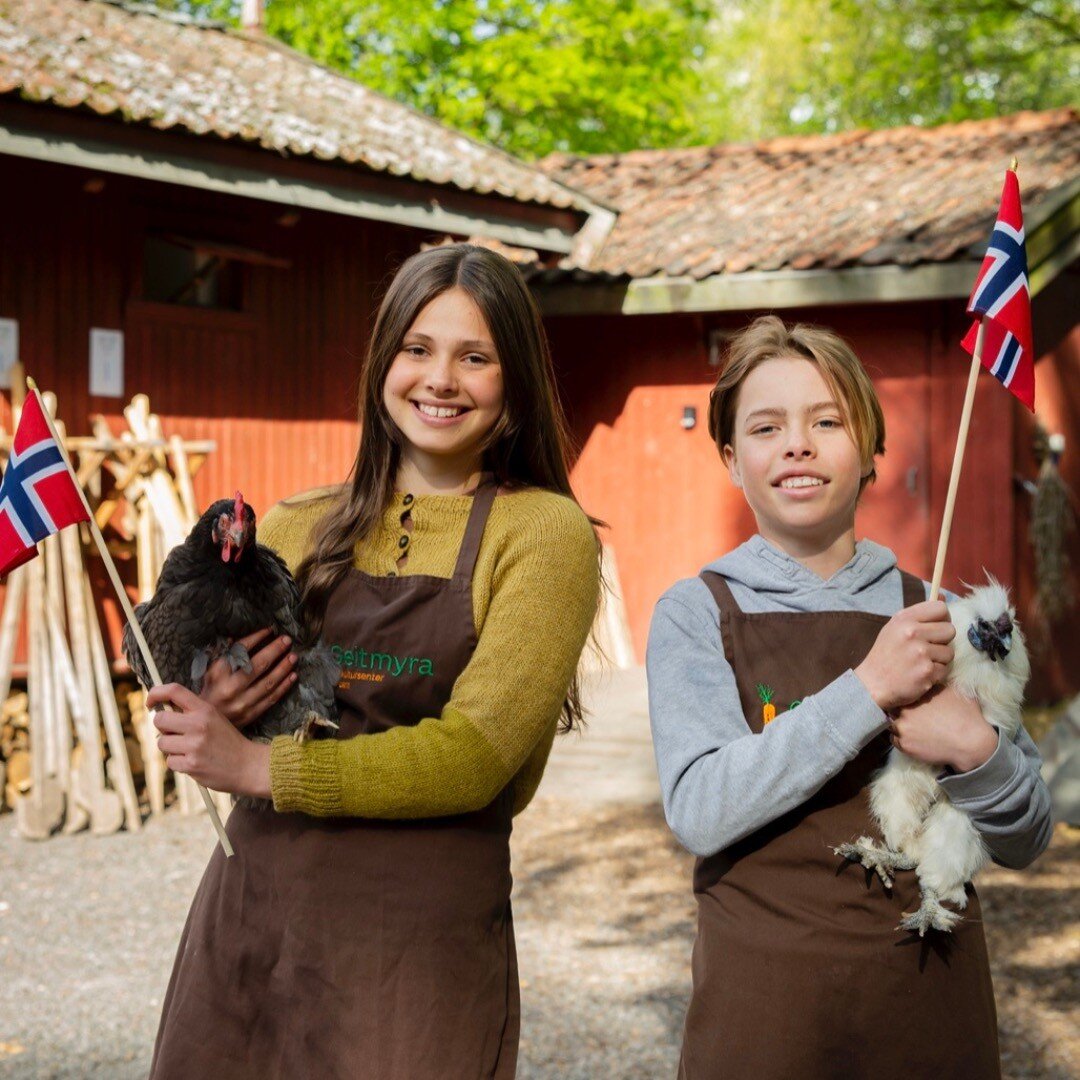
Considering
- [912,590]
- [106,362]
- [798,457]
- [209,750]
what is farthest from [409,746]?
[106,362]

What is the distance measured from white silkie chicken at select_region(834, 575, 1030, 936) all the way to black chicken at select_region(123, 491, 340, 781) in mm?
929

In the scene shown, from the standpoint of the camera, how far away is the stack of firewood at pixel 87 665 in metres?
7.11

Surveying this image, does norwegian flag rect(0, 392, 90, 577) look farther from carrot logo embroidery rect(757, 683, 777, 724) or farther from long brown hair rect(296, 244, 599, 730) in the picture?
carrot logo embroidery rect(757, 683, 777, 724)

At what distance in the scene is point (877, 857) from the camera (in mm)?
1972

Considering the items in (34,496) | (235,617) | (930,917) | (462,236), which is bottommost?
(930,917)

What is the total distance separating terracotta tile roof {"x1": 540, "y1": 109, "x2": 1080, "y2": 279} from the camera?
33.9ft

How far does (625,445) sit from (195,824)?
648 centimetres

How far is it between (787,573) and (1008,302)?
0.58 metres

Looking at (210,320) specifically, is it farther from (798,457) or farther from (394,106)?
(798,457)

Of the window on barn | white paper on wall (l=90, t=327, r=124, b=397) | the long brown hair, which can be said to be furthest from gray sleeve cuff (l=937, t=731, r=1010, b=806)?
the window on barn

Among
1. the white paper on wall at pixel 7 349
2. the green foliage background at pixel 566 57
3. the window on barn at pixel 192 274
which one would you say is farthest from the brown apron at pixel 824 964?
the green foliage background at pixel 566 57

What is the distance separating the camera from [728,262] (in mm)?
10836

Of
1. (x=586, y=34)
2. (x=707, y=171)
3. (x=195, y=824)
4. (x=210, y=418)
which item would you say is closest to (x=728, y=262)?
(x=707, y=171)

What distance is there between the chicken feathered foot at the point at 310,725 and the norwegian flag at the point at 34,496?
0.61 m
